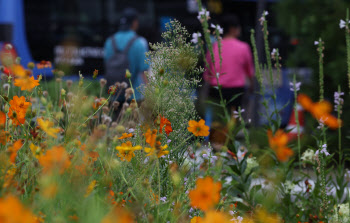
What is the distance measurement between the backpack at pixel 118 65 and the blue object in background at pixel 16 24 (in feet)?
16.4

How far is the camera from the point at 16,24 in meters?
11.2

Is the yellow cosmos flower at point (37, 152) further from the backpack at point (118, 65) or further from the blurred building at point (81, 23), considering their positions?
the blurred building at point (81, 23)

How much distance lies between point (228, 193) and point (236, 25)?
3624mm

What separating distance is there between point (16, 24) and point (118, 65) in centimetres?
→ 552

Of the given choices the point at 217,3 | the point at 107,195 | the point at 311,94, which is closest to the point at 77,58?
the point at 217,3

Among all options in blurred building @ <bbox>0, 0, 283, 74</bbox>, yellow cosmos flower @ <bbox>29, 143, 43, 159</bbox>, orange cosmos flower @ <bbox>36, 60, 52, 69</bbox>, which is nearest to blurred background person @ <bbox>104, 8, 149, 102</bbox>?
orange cosmos flower @ <bbox>36, 60, 52, 69</bbox>

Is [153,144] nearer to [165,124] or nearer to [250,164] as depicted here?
[165,124]

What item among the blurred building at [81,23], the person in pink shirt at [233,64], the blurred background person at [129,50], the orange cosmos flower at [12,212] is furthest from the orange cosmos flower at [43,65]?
the blurred building at [81,23]

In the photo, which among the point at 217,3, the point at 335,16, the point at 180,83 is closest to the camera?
the point at 180,83

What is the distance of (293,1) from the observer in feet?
27.0

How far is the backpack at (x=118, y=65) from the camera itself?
252 inches

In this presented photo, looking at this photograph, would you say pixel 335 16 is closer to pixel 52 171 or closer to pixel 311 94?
pixel 311 94

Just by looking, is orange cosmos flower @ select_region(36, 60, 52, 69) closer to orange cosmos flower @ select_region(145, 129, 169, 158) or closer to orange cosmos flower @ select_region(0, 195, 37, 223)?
orange cosmos flower @ select_region(145, 129, 169, 158)

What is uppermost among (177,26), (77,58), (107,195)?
(177,26)
